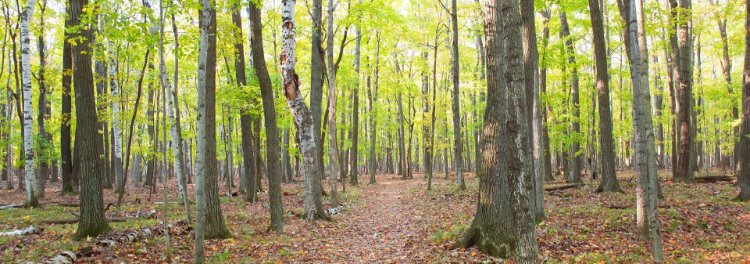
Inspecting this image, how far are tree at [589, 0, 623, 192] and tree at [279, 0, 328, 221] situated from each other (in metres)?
9.37

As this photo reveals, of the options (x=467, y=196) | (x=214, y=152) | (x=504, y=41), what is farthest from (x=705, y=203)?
(x=214, y=152)

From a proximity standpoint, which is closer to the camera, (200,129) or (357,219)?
(200,129)

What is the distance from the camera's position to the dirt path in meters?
7.93

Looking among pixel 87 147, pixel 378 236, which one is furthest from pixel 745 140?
pixel 87 147

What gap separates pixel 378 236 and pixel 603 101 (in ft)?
30.9

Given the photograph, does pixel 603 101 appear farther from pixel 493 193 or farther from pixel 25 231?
pixel 25 231

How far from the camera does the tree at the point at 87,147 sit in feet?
26.2

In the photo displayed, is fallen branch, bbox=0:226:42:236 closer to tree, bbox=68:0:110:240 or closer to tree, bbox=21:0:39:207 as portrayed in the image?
tree, bbox=68:0:110:240

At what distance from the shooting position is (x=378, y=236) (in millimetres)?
10031

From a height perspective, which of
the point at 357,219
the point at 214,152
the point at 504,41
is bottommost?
the point at 357,219

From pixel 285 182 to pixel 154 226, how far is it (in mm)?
19607

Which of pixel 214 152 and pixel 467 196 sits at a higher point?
pixel 214 152

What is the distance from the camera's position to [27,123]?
12969 millimetres

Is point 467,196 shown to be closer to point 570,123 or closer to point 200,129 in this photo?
point 570,123
